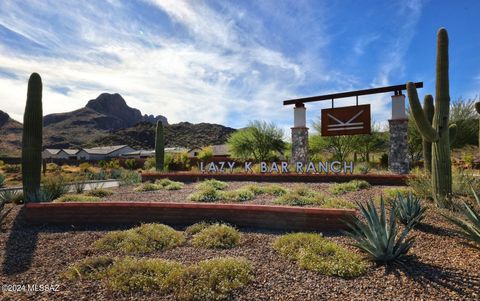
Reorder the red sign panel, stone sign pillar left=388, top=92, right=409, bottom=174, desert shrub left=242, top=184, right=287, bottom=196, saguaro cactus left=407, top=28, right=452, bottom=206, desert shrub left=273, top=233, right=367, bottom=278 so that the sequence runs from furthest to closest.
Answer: the red sign panel
stone sign pillar left=388, top=92, right=409, bottom=174
desert shrub left=242, top=184, right=287, bottom=196
saguaro cactus left=407, top=28, right=452, bottom=206
desert shrub left=273, top=233, right=367, bottom=278

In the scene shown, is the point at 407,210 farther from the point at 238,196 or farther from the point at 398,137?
the point at 398,137

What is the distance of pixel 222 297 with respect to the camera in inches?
159

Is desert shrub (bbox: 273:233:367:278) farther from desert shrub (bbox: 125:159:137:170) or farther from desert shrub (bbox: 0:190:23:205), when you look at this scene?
desert shrub (bbox: 125:159:137:170)

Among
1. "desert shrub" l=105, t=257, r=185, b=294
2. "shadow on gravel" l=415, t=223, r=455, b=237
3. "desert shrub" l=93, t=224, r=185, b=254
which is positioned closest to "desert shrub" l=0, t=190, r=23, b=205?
"desert shrub" l=93, t=224, r=185, b=254

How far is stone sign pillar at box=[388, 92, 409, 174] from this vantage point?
16.3m

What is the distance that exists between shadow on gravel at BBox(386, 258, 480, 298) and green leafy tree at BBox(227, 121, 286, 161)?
25.4m

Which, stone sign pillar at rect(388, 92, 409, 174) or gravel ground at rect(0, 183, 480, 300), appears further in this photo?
stone sign pillar at rect(388, 92, 409, 174)

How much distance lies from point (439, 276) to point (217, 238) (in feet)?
12.4

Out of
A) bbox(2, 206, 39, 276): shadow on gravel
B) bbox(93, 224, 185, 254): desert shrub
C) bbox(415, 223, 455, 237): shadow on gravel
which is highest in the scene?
bbox(415, 223, 455, 237): shadow on gravel

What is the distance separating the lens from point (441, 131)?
7.91 m

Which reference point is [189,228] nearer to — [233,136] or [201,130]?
[233,136]

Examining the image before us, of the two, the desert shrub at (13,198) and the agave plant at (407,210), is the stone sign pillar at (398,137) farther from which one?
the desert shrub at (13,198)

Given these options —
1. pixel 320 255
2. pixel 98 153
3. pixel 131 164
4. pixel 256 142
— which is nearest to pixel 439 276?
pixel 320 255

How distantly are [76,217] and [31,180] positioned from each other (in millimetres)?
4051
